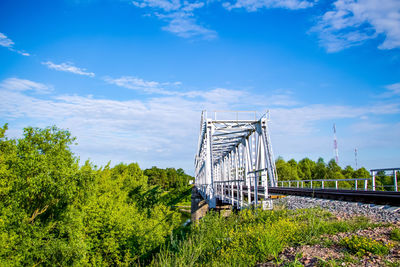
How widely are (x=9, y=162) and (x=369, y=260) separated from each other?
800 inches

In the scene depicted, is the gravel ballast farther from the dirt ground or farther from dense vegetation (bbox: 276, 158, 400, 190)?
dense vegetation (bbox: 276, 158, 400, 190)

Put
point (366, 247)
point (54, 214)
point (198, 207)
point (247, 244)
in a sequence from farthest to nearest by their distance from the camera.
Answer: point (198, 207)
point (54, 214)
point (247, 244)
point (366, 247)

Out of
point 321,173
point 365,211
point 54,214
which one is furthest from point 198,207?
point 321,173

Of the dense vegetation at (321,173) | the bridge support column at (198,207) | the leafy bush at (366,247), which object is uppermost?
the leafy bush at (366,247)

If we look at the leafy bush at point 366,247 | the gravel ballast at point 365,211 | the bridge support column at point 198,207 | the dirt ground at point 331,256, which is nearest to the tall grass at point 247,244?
the dirt ground at point 331,256

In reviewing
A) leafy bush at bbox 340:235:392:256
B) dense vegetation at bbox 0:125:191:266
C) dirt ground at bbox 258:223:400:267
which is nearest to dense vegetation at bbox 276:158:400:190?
dense vegetation at bbox 0:125:191:266

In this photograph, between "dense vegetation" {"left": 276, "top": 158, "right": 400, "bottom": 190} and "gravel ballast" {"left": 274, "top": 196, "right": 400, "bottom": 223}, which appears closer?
"gravel ballast" {"left": 274, "top": 196, "right": 400, "bottom": 223}

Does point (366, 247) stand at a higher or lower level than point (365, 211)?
higher

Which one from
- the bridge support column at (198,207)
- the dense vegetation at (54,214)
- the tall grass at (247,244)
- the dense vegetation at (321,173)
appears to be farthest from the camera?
the dense vegetation at (321,173)

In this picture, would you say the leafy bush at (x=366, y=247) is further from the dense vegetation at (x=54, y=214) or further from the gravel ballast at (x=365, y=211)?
the dense vegetation at (x=54, y=214)

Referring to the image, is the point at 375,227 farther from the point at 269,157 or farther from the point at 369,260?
the point at 269,157

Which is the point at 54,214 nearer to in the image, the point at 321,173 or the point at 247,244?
the point at 247,244

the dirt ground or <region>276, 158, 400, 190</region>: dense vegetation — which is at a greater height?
the dirt ground

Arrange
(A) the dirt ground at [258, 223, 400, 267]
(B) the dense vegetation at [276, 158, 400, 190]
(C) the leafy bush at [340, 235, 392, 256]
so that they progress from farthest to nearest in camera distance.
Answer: (B) the dense vegetation at [276, 158, 400, 190]
(C) the leafy bush at [340, 235, 392, 256]
(A) the dirt ground at [258, 223, 400, 267]
